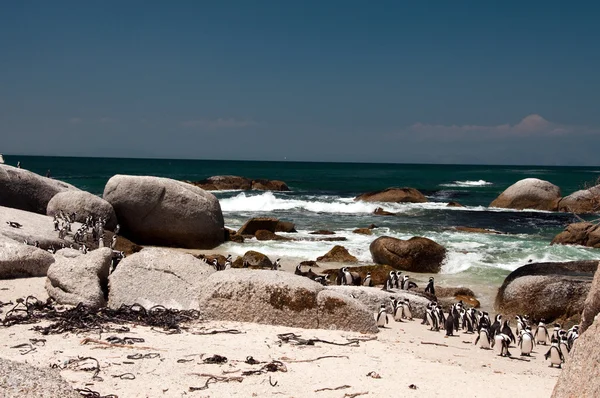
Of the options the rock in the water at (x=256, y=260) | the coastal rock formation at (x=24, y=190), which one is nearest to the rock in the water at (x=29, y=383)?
the rock in the water at (x=256, y=260)

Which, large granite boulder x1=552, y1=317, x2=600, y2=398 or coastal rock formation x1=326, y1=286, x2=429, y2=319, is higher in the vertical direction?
large granite boulder x1=552, y1=317, x2=600, y2=398

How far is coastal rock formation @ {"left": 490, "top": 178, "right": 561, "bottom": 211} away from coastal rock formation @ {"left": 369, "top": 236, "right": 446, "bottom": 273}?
2402 cm

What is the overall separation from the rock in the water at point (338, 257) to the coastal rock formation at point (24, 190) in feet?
32.1

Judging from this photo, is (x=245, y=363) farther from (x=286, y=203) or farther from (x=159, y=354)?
(x=286, y=203)

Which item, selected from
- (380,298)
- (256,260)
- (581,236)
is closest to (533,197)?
(581,236)

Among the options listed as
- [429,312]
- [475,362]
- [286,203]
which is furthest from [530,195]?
[475,362]

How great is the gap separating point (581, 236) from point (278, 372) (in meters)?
20.6

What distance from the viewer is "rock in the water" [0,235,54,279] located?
1030 cm

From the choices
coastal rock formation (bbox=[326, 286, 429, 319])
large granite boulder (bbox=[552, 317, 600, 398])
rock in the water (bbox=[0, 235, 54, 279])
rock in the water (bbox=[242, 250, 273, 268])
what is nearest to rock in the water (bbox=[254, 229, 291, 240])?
rock in the water (bbox=[242, 250, 273, 268])

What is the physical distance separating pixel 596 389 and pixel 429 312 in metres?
7.77

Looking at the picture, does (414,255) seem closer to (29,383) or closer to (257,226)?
(257,226)

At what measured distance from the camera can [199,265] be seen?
31.9 ft

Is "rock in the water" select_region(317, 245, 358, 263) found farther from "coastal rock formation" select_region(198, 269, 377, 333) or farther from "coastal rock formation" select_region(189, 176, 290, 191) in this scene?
"coastal rock formation" select_region(189, 176, 290, 191)

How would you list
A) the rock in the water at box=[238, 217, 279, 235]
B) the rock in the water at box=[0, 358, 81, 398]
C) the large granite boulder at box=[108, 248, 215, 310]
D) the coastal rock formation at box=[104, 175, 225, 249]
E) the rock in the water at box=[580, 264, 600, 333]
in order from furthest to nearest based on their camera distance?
the rock in the water at box=[238, 217, 279, 235] → the coastal rock formation at box=[104, 175, 225, 249] → the large granite boulder at box=[108, 248, 215, 310] → the rock in the water at box=[580, 264, 600, 333] → the rock in the water at box=[0, 358, 81, 398]
